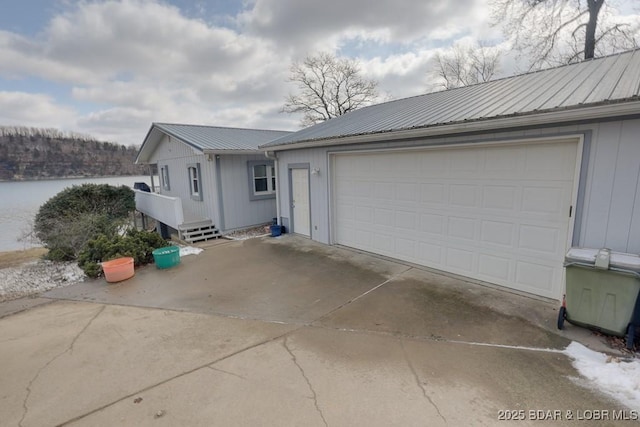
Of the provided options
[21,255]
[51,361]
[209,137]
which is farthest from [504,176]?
[21,255]

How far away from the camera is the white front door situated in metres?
8.54

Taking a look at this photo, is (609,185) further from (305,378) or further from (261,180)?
(261,180)

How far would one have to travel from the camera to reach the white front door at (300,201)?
8539 millimetres

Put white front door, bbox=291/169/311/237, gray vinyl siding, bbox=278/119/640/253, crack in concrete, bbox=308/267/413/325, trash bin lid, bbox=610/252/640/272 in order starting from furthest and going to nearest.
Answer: white front door, bbox=291/169/311/237, crack in concrete, bbox=308/267/413/325, gray vinyl siding, bbox=278/119/640/253, trash bin lid, bbox=610/252/640/272

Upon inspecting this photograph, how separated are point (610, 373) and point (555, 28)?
1657 centimetres

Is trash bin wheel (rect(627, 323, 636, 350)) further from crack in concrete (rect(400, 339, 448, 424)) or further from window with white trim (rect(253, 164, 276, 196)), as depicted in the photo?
window with white trim (rect(253, 164, 276, 196))

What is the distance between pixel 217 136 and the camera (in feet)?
37.0

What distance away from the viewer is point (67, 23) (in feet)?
23.0

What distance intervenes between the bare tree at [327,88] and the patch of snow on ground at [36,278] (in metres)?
20.1

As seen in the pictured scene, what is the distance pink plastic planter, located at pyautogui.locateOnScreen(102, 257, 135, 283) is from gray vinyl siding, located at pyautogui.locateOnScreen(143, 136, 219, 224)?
4.02m

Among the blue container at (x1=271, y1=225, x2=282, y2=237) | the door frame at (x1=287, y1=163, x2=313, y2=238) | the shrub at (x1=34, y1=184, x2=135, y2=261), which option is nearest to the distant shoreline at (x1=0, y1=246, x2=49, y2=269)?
the shrub at (x1=34, y1=184, x2=135, y2=261)

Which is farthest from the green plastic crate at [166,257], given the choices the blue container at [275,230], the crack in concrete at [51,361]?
the blue container at [275,230]

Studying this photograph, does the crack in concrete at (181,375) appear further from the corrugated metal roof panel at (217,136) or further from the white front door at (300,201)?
the corrugated metal roof panel at (217,136)

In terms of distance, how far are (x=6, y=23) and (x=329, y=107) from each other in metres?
19.9
